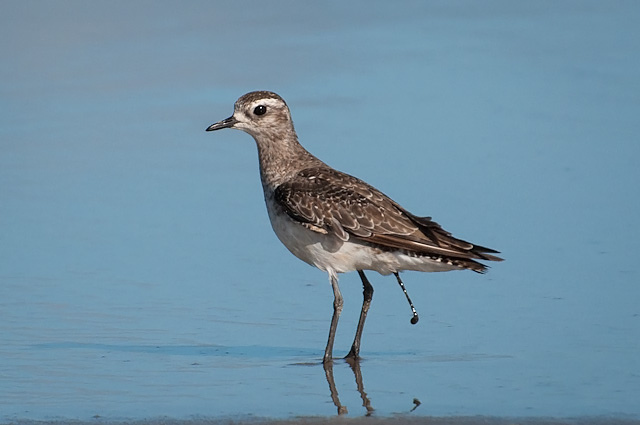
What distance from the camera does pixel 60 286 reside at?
1018 centimetres

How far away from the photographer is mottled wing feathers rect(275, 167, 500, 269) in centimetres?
902

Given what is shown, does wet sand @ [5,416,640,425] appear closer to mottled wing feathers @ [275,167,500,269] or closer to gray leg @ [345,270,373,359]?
gray leg @ [345,270,373,359]

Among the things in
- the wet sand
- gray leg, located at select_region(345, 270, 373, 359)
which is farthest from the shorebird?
the wet sand

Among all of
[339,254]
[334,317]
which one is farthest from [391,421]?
[339,254]

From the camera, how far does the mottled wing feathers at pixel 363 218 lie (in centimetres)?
902

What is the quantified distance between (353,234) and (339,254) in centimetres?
18

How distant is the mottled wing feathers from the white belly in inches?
3.1

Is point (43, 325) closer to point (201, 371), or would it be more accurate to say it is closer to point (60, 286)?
point (60, 286)

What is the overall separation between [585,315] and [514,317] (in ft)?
1.61

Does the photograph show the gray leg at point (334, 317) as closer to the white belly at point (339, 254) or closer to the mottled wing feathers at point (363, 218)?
the white belly at point (339, 254)

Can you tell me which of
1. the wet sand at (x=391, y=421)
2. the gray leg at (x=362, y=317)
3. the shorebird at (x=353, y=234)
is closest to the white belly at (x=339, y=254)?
the shorebird at (x=353, y=234)

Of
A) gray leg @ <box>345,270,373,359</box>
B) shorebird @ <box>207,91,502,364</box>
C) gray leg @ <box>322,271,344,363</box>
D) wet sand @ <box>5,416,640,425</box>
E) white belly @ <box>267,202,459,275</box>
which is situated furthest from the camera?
white belly @ <box>267,202,459,275</box>

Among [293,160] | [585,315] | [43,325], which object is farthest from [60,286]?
[585,315]

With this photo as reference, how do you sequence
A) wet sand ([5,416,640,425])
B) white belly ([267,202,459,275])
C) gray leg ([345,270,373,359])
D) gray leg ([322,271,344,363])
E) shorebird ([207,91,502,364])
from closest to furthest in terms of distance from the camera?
1. wet sand ([5,416,640,425])
2. gray leg ([322,271,344,363])
3. gray leg ([345,270,373,359])
4. shorebird ([207,91,502,364])
5. white belly ([267,202,459,275])
